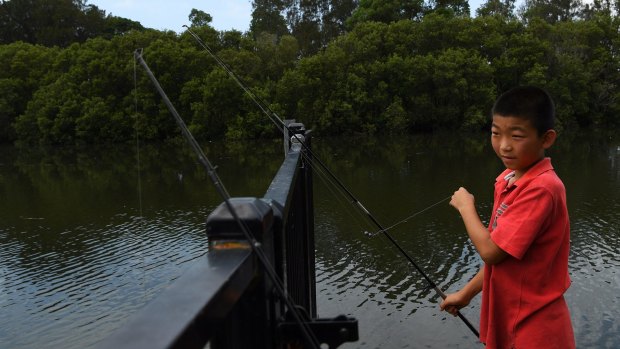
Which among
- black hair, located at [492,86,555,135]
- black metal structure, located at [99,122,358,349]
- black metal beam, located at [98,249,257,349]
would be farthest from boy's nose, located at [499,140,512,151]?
black metal beam, located at [98,249,257,349]

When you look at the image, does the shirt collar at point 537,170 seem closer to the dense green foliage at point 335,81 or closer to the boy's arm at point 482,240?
the boy's arm at point 482,240

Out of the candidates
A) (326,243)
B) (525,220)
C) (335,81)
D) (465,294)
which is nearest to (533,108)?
(525,220)

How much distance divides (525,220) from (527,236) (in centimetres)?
6

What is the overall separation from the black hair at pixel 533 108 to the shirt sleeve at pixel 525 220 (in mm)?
269

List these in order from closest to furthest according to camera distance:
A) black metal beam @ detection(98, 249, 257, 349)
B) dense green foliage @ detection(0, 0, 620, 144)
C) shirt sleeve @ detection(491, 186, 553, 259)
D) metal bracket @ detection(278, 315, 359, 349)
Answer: black metal beam @ detection(98, 249, 257, 349) < shirt sleeve @ detection(491, 186, 553, 259) < metal bracket @ detection(278, 315, 359, 349) < dense green foliage @ detection(0, 0, 620, 144)

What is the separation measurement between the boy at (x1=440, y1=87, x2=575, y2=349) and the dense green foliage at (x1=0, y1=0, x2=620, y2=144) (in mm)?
49269

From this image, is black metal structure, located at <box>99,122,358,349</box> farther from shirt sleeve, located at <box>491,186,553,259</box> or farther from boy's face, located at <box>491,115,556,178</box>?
boy's face, located at <box>491,115,556,178</box>

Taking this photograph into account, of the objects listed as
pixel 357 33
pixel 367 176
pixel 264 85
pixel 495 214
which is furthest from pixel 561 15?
pixel 495 214

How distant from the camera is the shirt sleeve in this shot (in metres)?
1.94

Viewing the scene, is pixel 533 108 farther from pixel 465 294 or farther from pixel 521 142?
pixel 465 294

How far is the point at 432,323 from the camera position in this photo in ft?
44.3

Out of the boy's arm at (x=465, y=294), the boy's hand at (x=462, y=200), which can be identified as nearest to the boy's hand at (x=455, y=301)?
the boy's arm at (x=465, y=294)

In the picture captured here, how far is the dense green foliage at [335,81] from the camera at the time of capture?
52.3 meters

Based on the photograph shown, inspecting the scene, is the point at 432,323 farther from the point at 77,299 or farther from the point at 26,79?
the point at 26,79
